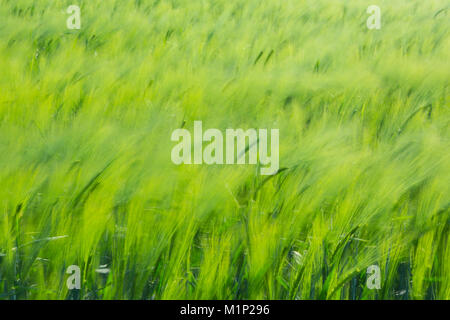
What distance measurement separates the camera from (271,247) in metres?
0.81

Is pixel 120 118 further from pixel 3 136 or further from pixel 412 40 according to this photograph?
pixel 412 40

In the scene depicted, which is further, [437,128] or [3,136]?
[437,128]

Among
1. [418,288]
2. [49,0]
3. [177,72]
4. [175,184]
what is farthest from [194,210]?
[49,0]

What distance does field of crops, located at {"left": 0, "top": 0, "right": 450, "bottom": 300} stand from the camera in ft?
2.64

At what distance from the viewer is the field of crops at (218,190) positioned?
0.80m

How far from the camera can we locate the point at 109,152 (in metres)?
1.01

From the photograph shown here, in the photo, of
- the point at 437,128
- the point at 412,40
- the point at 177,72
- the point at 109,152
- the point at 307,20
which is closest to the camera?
the point at 109,152

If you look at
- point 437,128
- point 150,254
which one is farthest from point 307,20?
point 150,254

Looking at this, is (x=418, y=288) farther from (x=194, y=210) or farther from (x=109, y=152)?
(x=109, y=152)

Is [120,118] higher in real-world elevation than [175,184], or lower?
higher

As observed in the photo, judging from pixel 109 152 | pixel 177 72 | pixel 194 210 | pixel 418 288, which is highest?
pixel 177 72

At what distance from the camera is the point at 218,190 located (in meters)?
0.91

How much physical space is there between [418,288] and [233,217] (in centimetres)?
29

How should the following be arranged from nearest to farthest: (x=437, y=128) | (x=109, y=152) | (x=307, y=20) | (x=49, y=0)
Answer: (x=109, y=152) → (x=437, y=128) → (x=307, y=20) → (x=49, y=0)
